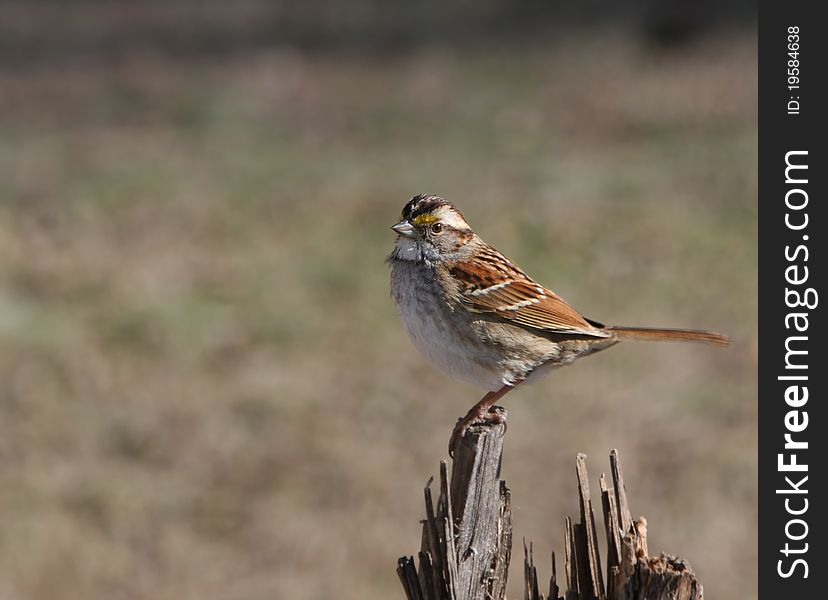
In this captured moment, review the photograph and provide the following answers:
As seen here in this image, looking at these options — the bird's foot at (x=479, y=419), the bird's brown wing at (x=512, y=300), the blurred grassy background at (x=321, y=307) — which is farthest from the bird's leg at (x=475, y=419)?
the blurred grassy background at (x=321, y=307)

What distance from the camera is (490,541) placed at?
3.56m

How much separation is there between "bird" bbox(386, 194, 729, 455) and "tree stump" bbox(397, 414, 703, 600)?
3.19ft

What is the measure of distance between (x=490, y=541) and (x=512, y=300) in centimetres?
141

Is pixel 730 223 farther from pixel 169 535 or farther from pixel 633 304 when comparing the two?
pixel 169 535

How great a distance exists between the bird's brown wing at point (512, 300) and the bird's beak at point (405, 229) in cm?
22

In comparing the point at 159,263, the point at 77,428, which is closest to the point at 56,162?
the point at 159,263

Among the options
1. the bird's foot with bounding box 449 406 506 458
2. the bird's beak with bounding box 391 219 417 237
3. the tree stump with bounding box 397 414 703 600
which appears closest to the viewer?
the tree stump with bounding box 397 414 703 600

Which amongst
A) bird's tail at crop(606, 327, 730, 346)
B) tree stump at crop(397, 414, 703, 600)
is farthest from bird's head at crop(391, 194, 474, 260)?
tree stump at crop(397, 414, 703, 600)

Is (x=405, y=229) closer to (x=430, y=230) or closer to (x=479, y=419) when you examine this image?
(x=430, y=230)

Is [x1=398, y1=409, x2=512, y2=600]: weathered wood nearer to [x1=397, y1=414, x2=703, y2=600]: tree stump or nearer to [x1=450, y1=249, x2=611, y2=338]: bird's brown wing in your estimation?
[x1=397, y1=414, x2=703, y2=600]: tree stump

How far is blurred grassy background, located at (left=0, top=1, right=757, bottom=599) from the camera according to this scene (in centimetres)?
843

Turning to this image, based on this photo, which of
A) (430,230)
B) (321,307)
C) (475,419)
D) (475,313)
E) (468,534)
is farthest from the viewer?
(321,307)

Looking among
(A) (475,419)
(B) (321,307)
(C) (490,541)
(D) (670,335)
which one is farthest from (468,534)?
(B) (321,307)

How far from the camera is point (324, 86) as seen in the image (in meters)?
20.4
